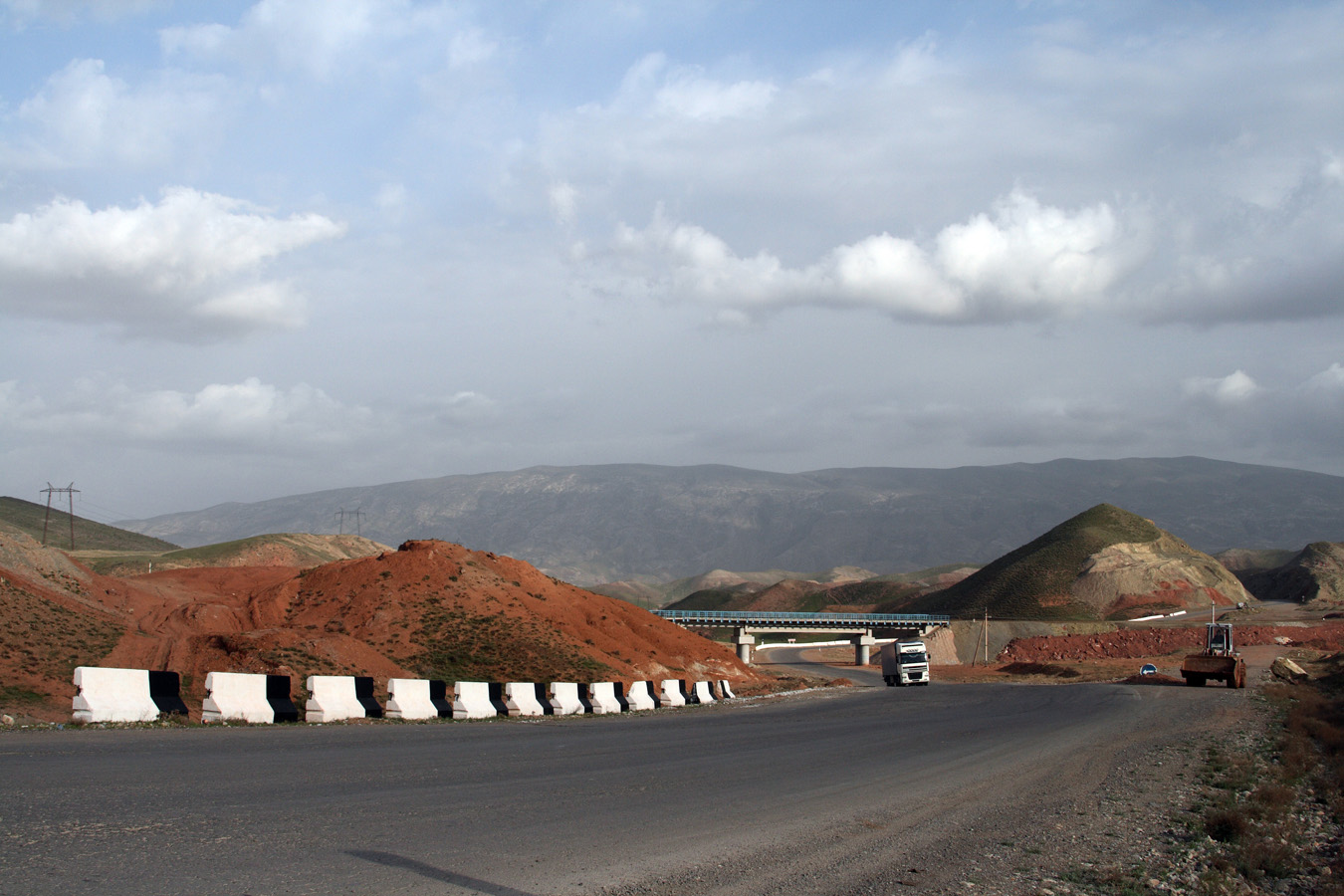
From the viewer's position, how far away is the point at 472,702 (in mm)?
29062

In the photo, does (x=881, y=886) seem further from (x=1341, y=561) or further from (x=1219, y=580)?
(x=1341, y=561)

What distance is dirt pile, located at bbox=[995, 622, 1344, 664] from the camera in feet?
311

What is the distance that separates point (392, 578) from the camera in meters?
52.5

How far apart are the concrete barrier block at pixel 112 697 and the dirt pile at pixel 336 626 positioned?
15.3ft

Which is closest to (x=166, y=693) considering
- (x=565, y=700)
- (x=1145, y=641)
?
(x=565, y=700)

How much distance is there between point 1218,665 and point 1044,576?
10393 centimetres

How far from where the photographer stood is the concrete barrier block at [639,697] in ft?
116

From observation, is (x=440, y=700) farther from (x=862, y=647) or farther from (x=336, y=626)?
(x=862, y=647)

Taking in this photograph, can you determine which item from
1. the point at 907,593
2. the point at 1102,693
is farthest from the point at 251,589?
the point at 907,593

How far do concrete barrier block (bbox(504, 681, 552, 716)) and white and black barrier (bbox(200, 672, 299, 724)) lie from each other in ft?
23.7

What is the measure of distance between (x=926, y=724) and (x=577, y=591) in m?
35.9

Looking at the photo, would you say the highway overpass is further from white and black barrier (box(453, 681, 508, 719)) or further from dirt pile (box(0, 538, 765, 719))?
white and black barrier (box(453, 681, 508, 719))

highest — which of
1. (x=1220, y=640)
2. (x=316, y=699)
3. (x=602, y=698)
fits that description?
(x=316, y=699)

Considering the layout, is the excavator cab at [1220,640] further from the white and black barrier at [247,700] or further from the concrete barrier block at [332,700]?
the white and black barrier at [247,700]
